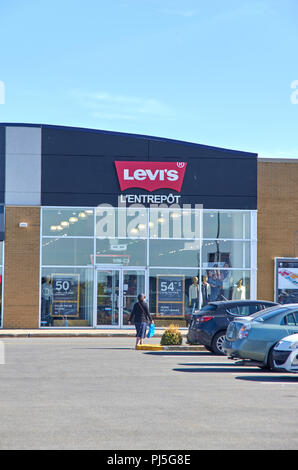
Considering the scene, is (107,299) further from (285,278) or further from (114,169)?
(285,278)

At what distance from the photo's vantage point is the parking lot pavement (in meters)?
8.02

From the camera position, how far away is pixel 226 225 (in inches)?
1254

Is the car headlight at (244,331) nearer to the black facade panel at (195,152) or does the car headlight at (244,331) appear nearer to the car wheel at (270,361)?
the car wheel at (270,361)

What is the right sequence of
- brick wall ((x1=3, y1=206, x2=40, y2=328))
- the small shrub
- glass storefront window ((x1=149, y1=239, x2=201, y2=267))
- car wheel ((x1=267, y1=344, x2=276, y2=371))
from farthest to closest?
glass storefront window ((x1=149, y1=239, x2=201, y2=267)), brick wall ((x1=3, y1=206, x2=40, y2=328)), the small shrub, car wheel ((x1=267, y1=344, x2=276, y2=371))

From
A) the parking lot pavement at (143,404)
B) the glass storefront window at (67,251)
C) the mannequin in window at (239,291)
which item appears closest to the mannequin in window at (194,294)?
the mannequin in window at (239,291)

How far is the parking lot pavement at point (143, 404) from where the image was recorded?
802cm

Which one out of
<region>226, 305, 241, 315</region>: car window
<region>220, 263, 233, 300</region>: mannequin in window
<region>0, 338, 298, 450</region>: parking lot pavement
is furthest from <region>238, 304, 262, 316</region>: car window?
<region>220, 263, 233, 300</region>: mannequin in window

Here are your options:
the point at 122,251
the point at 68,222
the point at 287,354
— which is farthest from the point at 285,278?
the point at 287,354

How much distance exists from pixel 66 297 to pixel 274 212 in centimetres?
907

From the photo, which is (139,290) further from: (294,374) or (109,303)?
(294,374)

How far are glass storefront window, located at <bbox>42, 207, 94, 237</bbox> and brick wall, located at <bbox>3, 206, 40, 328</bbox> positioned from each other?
45cm

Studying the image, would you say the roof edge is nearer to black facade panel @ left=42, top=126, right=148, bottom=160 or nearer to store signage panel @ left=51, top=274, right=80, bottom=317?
black facade panel @ left=42, top=126, right=148, bottom=160

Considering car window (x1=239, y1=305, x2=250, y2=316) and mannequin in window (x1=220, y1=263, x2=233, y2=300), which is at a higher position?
mannequin in window (x1=220, y1=263, x2=233, y2=300)

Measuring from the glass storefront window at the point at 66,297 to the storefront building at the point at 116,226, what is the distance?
0.13 feet
